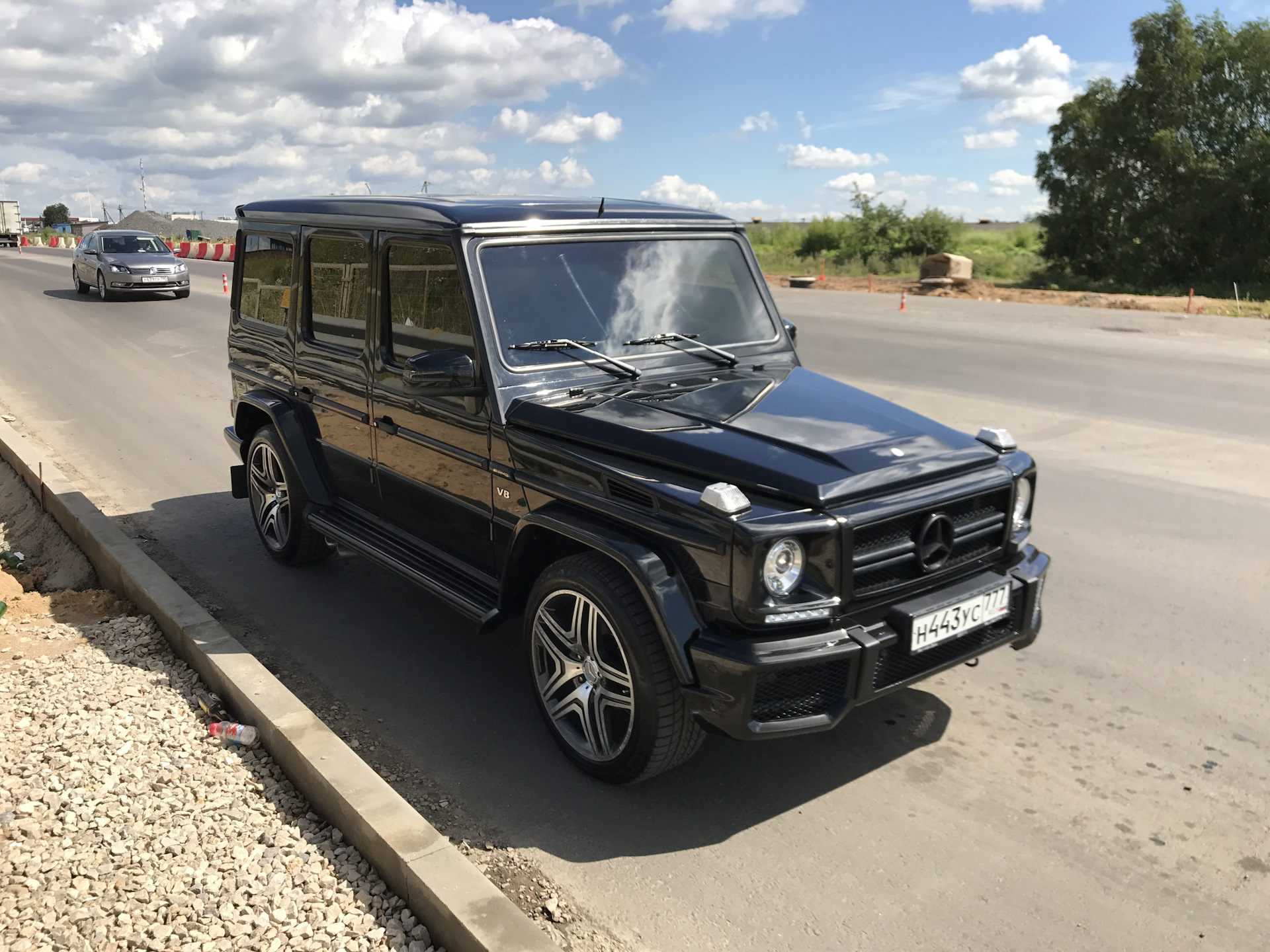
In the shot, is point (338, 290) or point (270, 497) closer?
point (338, 290)

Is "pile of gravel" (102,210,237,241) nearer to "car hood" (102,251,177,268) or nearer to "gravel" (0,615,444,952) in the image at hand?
"car hood" (102,251,177,268)

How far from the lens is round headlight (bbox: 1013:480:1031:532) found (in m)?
4.01

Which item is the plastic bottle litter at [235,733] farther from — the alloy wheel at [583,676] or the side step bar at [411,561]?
the alloy wheel at [583,676]

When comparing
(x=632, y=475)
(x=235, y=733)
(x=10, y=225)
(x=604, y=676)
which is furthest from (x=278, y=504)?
(x=10, y=225)

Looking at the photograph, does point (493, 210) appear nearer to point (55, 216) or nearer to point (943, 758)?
point (943, 758)

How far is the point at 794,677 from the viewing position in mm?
3295

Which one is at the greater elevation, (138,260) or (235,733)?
(138,260)

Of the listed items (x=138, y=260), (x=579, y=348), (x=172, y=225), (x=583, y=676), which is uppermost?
→ (x=172, y=225)

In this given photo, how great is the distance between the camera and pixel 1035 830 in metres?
3.49

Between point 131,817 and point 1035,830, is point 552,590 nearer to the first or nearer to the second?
point 131,817

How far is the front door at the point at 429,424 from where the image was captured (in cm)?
428

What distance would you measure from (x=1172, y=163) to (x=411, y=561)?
3751 centimetres

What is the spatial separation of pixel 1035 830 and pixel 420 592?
3392 mm

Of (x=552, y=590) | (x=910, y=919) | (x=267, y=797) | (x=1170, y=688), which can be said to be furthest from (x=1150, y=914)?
(x=267, y=797)
